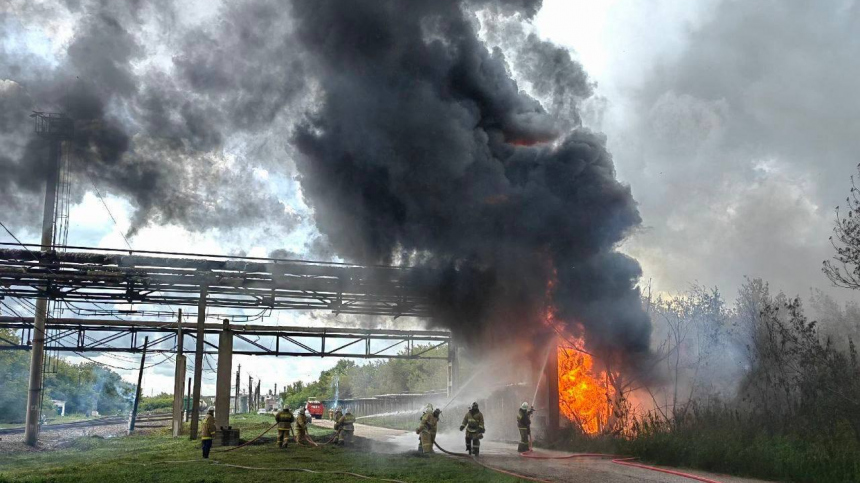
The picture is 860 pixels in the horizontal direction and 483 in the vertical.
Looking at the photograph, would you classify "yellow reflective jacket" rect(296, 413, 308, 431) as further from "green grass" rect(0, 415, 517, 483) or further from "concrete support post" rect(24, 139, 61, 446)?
"concrete support post" rect(24, 139, 61, 446)

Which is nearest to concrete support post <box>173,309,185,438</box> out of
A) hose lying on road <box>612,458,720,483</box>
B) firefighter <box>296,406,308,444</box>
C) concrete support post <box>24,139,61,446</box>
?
concrete support post <box>24,139,61,446</box>

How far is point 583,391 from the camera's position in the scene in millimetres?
25422

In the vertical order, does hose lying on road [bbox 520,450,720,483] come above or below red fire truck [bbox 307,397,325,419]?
above

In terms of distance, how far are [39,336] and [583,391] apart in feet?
84.9

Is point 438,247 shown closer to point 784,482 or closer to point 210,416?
point 210,416

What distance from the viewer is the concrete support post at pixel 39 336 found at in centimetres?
3256

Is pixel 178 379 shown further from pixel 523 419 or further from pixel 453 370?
pixel 523 419

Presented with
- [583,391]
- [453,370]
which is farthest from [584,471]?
[453,370]

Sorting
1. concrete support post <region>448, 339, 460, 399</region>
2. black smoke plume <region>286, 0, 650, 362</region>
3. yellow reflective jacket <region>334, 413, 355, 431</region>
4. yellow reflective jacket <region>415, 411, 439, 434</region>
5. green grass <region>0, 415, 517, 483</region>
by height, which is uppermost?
black smoke plume <region>286, 0, 650, 362</region>

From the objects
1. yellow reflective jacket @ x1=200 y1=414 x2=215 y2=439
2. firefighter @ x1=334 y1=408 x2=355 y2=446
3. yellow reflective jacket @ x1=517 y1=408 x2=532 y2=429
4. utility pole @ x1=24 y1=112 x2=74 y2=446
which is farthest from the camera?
utility pole @ x1=24 y1=112 x2=74 y2=446

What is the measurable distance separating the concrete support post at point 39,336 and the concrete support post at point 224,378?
9.32 meters

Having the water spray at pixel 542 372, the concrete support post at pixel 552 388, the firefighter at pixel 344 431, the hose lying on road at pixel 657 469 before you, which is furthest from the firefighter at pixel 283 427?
the hose lying on road at pixel 657 469

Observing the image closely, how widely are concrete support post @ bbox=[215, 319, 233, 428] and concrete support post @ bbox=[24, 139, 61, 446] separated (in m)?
9.32

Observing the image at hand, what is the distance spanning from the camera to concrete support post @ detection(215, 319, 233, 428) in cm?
2918
